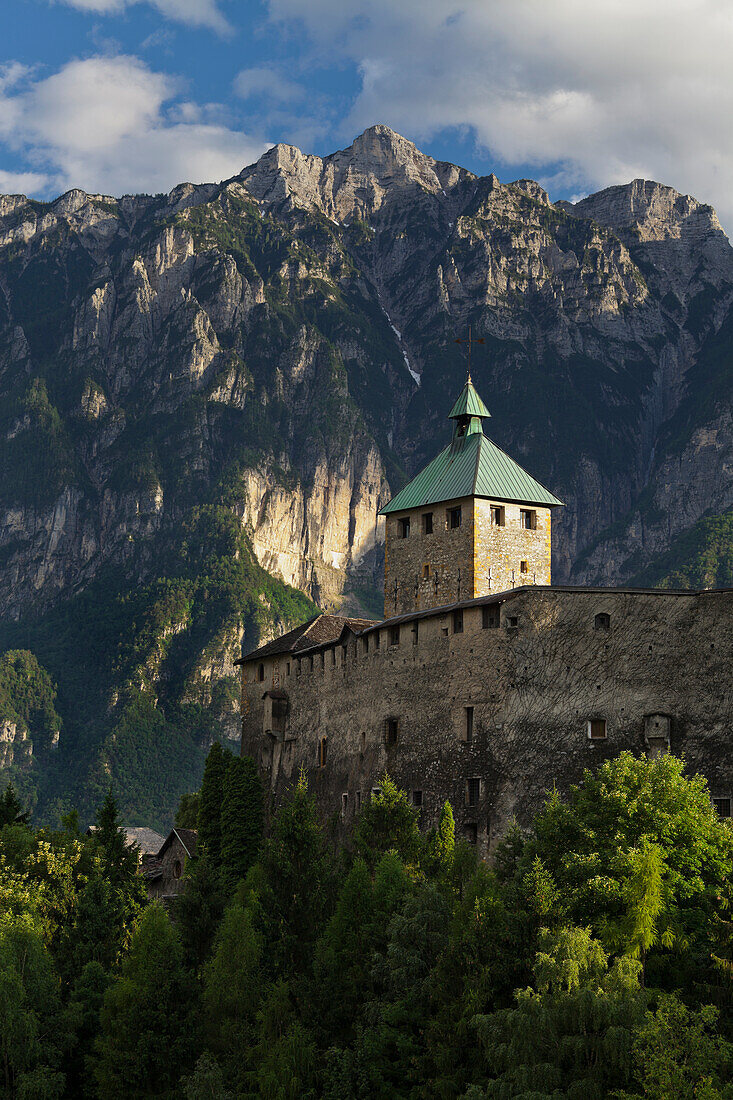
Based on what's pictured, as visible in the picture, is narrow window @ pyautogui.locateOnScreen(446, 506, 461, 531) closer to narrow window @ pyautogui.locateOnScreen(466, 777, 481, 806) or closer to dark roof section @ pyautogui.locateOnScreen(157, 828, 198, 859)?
narrow window @ pyautogui.locateOnScreen(466, 777, 481, 806)

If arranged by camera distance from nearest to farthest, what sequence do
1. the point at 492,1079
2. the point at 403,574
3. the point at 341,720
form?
the point at 492,1079
the point at 341,720
the point at 403,574

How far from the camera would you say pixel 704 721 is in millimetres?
55219

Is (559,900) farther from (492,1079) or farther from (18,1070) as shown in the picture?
(18,1070)

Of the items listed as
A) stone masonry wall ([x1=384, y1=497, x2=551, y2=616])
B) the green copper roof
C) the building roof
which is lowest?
stone masonry wall ([x1=384, y1=497, x2=551, y2=616])

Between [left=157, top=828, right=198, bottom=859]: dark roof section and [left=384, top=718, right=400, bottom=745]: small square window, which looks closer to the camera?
[left=384, top=718, right=400, bottom=745]: small square window

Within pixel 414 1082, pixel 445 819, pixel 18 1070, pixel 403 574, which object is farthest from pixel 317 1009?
pixel 403 574

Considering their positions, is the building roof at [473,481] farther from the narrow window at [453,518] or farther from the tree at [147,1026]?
the tree at [147,1026]

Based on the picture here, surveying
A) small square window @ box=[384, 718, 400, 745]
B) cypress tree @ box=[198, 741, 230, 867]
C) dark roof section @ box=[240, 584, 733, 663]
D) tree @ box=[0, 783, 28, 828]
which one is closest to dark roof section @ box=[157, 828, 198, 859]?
cypress tree @ box=[198, 741, 230, 867]

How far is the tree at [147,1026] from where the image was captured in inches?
2247

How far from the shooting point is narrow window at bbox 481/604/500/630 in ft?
207

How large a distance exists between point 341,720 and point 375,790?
6.47 metres

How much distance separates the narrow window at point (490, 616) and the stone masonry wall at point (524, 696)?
0.71 feet

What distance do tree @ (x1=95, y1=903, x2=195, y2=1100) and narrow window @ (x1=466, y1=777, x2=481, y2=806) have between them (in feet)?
43.7

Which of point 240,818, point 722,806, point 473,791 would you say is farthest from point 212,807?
point 722,806
